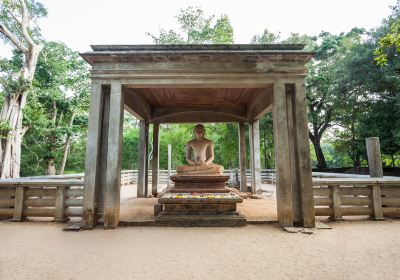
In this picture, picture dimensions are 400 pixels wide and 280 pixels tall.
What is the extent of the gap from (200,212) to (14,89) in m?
12.8

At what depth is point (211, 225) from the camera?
5.14m

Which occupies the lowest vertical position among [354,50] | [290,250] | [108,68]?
[290,250]

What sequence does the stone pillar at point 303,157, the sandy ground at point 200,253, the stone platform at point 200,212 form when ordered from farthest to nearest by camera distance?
the stone platform at point 200,212 → the stone pillar at point 303,157 → the sandy ground at point 200,253

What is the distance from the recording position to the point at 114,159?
517cm

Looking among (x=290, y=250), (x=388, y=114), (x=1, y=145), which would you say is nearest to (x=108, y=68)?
(x=290, y=250)

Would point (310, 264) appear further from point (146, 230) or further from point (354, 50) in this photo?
point (354, 50)

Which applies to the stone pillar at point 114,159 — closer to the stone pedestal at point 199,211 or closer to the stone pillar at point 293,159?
the stone pedestal at point 199,211

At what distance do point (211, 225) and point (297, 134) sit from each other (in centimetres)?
292

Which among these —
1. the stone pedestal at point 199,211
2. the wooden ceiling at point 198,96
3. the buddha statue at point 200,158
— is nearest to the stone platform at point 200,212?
the stone pedestal at point 199,211

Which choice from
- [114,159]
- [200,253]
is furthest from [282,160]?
[114,159]

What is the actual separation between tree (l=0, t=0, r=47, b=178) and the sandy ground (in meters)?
8.50

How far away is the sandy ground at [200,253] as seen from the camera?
2.90 m

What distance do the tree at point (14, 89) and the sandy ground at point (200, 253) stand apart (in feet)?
27.9

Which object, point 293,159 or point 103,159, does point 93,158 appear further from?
point 293,159
